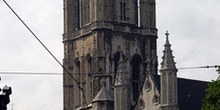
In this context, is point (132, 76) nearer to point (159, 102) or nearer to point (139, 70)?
point (139, 70)

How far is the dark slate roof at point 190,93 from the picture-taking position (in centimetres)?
9612

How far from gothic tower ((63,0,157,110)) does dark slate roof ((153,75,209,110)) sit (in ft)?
23.7

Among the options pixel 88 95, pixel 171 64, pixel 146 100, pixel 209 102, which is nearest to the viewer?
pixel 209 102

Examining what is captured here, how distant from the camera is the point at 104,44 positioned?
10800 centimetres

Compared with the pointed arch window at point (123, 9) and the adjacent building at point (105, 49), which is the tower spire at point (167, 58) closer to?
the adjacent building at point (105, 49)

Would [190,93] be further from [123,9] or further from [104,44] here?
[123,9]

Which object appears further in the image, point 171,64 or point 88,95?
point 88,95

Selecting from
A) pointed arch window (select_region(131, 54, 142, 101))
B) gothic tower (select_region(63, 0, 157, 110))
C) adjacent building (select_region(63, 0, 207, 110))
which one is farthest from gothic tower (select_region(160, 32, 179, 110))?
pointed arch window (select_region(131, 54, 142, 101))

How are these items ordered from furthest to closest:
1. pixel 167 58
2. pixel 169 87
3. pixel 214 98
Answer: pixel 167 58, pixel 169 87, pixel 214 98

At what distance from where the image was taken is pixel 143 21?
112 meters

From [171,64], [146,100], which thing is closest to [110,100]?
[146,100]

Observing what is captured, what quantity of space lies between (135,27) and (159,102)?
753 inches

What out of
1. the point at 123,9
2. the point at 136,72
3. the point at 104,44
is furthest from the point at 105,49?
the point at 123,9

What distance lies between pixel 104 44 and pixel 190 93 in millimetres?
13178
